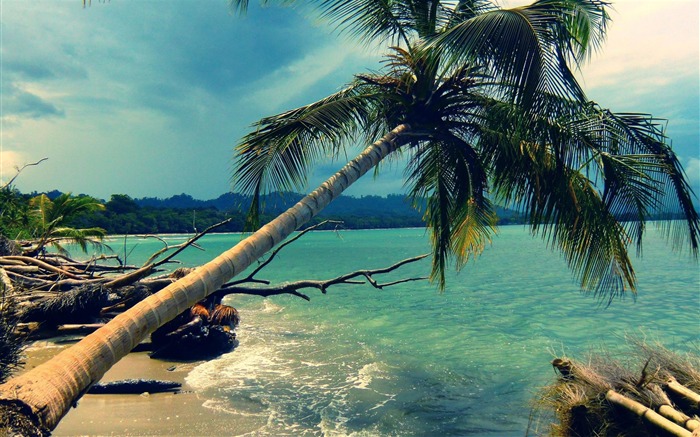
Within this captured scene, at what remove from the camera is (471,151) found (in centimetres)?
752

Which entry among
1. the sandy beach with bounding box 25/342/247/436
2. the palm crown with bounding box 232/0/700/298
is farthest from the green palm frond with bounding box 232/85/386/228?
the sandy beach with bounding box 25/342/247/436

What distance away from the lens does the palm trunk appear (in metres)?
2.86

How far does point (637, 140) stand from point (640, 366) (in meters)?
3.06

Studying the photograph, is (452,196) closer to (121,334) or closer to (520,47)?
(520,47)

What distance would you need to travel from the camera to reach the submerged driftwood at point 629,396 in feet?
13.4

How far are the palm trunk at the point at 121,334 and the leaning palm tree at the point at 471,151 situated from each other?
0.01 m

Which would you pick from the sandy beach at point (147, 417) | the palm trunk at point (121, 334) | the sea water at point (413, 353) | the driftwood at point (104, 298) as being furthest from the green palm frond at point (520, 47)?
the sandy beach at point (147, 417)

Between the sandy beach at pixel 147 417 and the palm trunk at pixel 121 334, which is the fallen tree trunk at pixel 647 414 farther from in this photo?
the sandy beach at pixel 147 417

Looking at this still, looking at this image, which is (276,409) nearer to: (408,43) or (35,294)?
(35,294)

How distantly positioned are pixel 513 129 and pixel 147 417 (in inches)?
277

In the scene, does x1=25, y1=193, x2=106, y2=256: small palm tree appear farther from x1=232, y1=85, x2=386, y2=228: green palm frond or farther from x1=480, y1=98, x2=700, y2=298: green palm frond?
x1=480, y1=98, x2=700, y2=298: green palm frond

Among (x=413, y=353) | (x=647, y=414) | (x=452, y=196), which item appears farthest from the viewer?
(x=413, y=353)

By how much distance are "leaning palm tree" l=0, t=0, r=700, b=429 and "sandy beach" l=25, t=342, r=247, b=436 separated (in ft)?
10.8

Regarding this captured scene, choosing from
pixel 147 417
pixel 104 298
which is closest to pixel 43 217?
pixel 104 298
